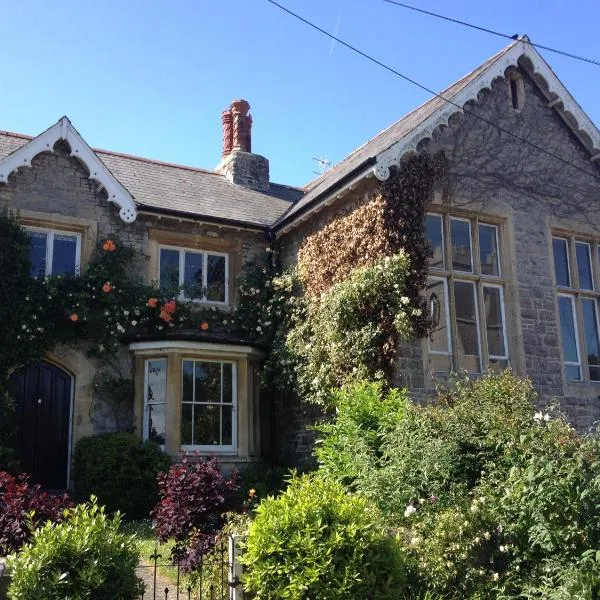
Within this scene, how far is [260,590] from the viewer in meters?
6.00

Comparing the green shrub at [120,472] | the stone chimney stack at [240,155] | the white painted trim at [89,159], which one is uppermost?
the stone chimney stack at [240,155]

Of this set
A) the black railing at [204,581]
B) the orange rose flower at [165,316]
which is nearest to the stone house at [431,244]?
the orange rose flower at [165,316]

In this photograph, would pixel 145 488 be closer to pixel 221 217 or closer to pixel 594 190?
pixel 221 217

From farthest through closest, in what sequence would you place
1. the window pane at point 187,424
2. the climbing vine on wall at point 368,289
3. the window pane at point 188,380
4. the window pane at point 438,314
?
the window pane at point 188,380 → the window pane at point 187,424 → the window pane at point 438,314 → the climbing vine on wall at point 368,289

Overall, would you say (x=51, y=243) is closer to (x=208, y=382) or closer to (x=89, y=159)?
(x=89, y=159)

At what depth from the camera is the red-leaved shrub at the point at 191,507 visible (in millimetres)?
7773

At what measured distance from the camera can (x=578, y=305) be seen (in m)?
14.8

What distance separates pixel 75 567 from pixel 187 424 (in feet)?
26.7

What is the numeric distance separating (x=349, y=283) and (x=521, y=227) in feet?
13.4

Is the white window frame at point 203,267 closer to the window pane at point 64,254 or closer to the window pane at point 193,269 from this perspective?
the window pane at point 193,269

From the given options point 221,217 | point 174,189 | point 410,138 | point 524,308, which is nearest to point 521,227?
point 524,308

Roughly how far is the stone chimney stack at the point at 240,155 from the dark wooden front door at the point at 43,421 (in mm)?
7667

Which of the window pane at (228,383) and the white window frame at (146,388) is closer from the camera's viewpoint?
the white window frame at (146,388)

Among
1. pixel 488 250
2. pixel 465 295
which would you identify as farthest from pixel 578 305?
pixel 465 295
